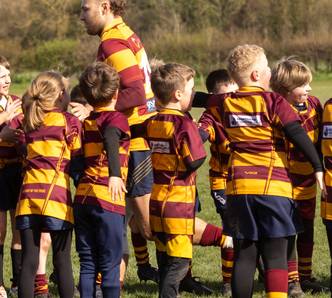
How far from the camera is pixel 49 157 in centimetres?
542

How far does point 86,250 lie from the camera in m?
5.30

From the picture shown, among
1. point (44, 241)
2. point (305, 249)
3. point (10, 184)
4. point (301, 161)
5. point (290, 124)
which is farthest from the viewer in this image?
point (305, 249)

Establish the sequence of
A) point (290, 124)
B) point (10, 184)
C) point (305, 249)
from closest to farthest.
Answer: point (290, 124), point (10, 184), point (305, 249)

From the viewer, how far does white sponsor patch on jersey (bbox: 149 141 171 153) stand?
17.6 ft

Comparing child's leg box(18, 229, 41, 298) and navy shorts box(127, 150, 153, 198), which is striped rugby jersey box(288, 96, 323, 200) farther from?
child's leg box(18, 229, 41, 298)

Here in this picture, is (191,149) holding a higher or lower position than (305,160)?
higher

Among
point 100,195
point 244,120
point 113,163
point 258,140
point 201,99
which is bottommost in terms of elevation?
point 100,195

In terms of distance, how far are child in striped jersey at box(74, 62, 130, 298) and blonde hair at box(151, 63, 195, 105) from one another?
1.05ft

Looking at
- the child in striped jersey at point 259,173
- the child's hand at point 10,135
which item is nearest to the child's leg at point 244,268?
the child in striped jersey at point 259,173

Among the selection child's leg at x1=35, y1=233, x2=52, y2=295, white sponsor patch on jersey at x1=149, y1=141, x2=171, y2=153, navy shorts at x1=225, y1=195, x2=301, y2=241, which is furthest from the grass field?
white sponsor patch on jersey at x1=149, y1=141, x2=171, y2=153

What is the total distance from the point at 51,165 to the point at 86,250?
1.92 ft

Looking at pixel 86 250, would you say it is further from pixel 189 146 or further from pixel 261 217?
pixel 261 217

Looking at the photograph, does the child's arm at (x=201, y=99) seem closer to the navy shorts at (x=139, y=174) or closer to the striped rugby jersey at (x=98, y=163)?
the navy shorts at (x=139, y=174)

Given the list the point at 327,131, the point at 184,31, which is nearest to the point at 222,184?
the point at 327,131
